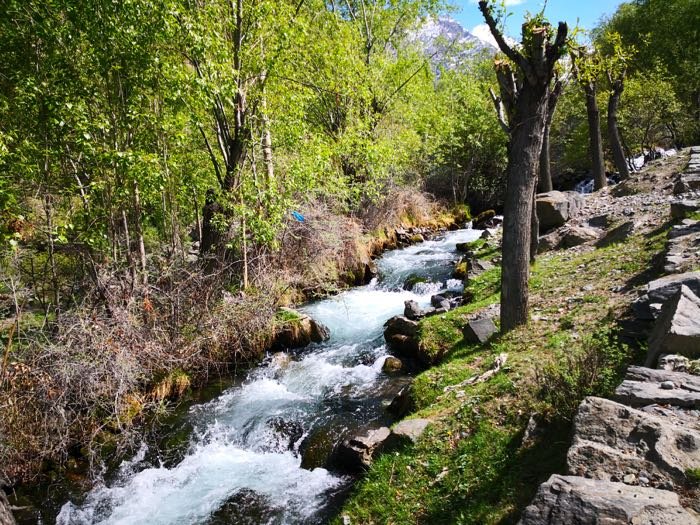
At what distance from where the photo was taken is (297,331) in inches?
466

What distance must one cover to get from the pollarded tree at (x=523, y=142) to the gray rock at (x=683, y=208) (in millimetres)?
4493

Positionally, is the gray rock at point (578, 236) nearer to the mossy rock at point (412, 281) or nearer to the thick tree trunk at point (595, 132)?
the mossy rock at point (412, 281)

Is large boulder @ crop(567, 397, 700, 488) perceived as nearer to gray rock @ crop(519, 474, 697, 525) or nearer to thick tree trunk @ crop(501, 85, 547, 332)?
gray rock @ crop(519, 474, 697, 525)

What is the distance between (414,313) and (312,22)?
1404 centimetres

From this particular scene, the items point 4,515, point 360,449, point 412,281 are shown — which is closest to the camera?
point 4,515

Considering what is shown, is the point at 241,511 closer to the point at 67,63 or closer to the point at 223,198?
the point at 223,198

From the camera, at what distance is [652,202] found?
12.6 metres

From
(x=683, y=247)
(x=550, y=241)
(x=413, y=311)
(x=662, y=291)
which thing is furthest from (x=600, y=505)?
(x=550, y=241)

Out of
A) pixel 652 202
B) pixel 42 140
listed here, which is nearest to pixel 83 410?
pixel 42 140

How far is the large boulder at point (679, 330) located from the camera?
4.54 meters

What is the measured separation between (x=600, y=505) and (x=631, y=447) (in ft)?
2.61

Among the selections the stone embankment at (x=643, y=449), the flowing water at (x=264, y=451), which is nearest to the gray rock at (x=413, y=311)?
the flowing water at (x=264, y=451)

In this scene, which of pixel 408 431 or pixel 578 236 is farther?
pixel 578 236

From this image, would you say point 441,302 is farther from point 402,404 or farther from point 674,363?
point 674,363
